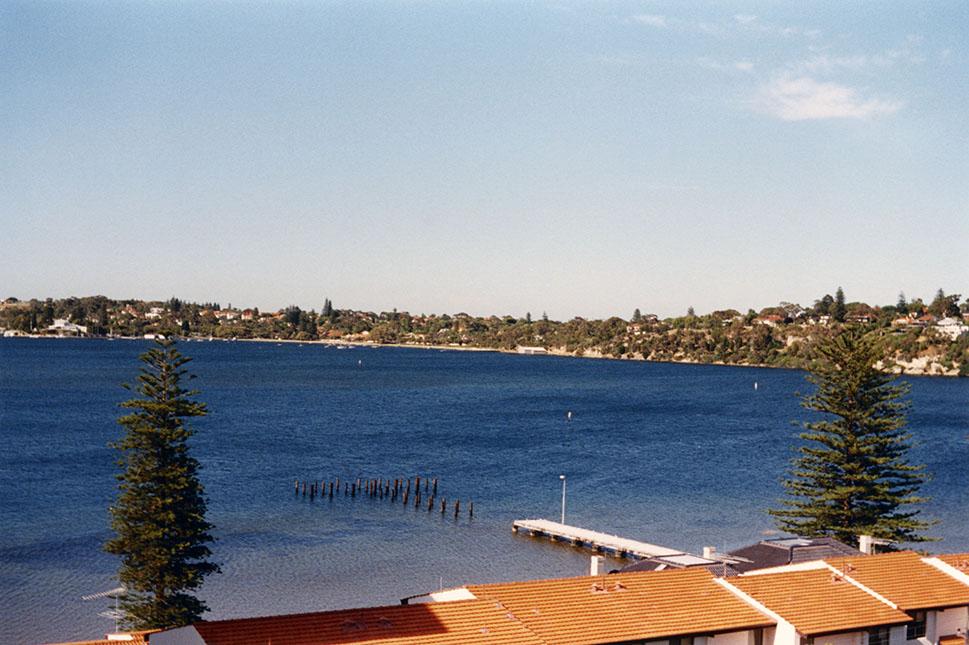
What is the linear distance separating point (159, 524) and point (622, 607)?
2047 centimetres

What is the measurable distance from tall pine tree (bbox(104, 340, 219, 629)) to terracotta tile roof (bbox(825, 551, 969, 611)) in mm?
23634

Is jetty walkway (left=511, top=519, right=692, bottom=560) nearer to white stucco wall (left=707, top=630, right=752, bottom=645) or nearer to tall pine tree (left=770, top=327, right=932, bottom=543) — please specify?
tall pine tree (left=770, top=327, right=932, bottom=543)

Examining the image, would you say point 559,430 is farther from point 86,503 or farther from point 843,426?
point 843,426

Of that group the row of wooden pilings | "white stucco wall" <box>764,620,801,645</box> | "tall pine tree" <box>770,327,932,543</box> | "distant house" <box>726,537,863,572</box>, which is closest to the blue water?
the row of wooden pilings

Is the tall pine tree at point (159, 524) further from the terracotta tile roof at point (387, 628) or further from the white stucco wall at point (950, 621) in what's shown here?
the white stucco wall at point (950, 621)

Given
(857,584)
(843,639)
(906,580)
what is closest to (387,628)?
(843,639)

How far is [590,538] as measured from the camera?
205 feet

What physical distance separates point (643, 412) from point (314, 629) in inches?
5148

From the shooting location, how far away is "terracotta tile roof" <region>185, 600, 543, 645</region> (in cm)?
2356

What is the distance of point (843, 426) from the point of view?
172 feet

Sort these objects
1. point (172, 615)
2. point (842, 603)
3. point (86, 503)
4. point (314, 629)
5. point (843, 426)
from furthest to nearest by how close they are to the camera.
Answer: point (86, 503) < point (843, 426) < point (172, 615) < point (842, 603) < point (314, 629)

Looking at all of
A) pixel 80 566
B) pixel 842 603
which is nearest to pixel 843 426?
pixel 842 603

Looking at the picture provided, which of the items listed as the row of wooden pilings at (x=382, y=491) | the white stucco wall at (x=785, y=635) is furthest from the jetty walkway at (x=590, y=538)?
the white stucco wall at (x=785, y=635)

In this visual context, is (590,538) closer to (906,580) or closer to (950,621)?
(906,580)
